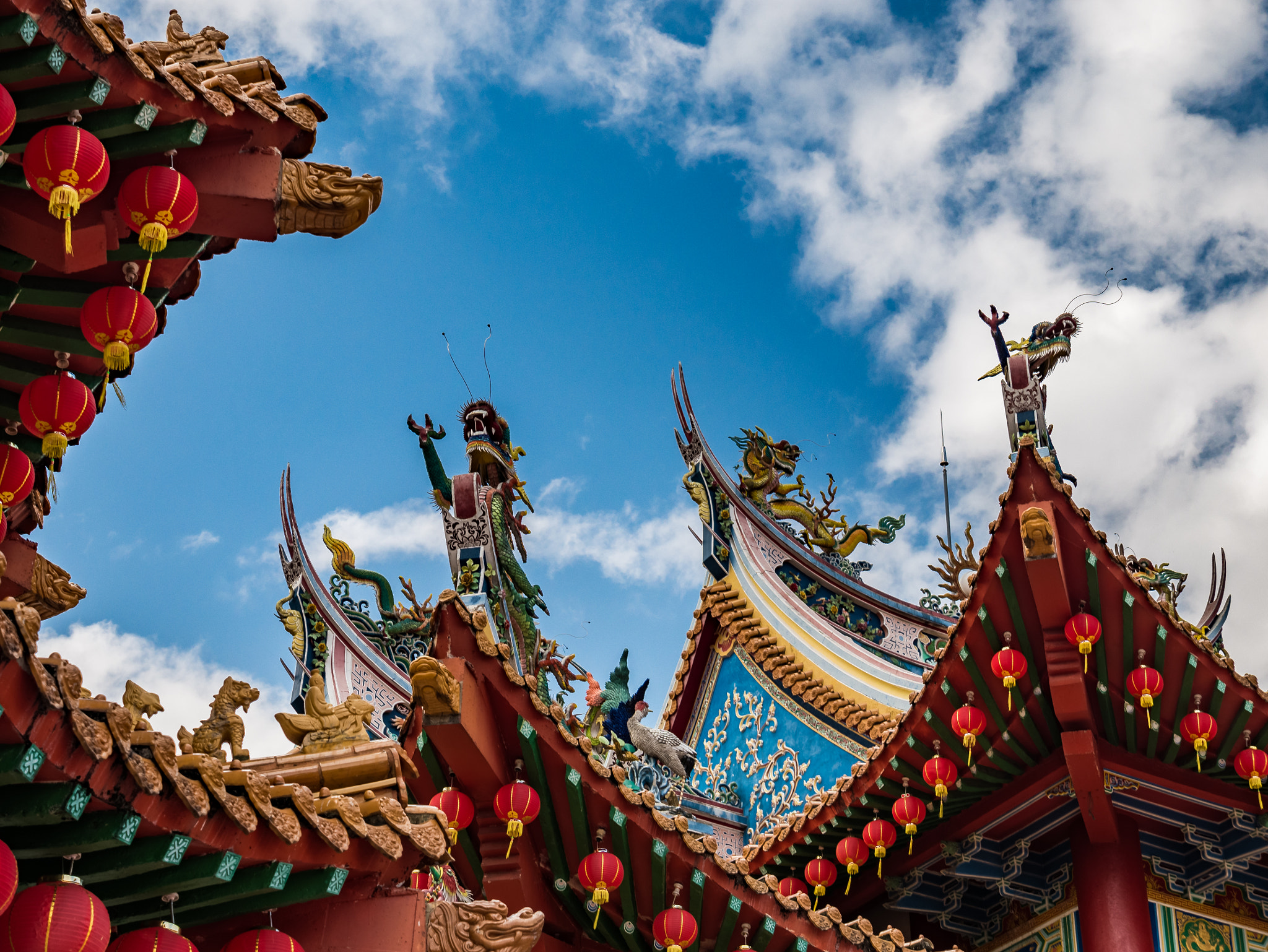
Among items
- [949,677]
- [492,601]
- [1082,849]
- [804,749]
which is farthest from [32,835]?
[804,749]

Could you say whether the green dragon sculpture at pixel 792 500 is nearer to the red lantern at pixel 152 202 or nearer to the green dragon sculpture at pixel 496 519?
the green dragon sculpture at pixel 496 519

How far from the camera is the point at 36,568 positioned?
22.2 feet

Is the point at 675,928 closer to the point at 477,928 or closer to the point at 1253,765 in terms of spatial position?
the point at 477,928

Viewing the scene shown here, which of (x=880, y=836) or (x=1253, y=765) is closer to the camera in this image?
(x=1253, y=765)

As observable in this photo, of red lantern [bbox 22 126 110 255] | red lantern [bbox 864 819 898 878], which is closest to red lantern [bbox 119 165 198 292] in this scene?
red lantern [bbox 22 126 110 255]

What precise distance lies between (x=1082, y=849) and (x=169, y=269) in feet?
21.6

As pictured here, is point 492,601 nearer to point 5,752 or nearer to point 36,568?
point 36,568

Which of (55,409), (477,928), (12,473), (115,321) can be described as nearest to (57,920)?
(477,928)

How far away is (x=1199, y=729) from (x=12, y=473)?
6.76 meters

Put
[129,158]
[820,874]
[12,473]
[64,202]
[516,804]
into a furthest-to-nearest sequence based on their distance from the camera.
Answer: [820,874] < [516,804] < [12,473] < [129,158] < [64,202]

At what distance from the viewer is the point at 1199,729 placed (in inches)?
315

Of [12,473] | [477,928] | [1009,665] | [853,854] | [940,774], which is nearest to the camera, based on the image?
[477,928]

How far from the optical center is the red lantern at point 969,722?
842 centimetres

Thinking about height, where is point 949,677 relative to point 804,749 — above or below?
below
